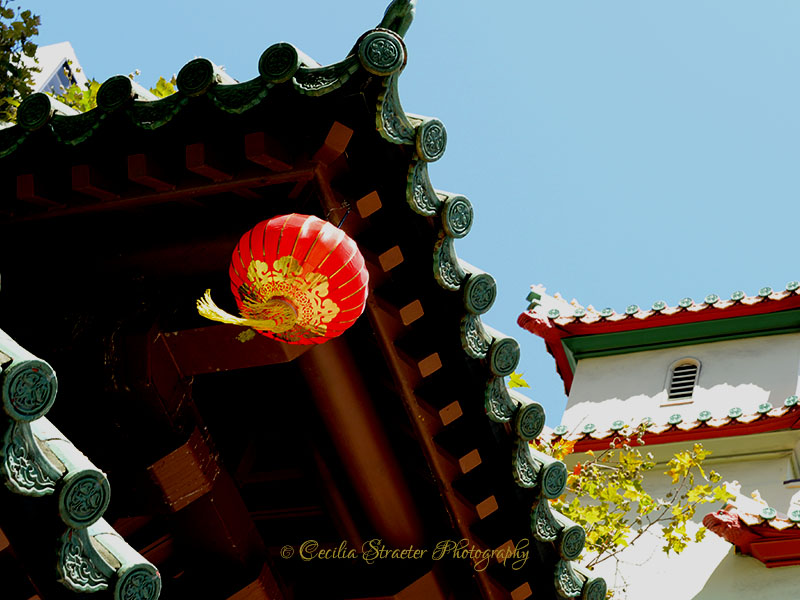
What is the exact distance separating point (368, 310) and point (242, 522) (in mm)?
1131

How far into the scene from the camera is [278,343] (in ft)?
14.3

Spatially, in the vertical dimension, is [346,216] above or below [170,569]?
above

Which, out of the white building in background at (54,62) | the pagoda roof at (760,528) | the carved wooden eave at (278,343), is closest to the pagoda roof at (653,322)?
the pagoda roof at (760,528)

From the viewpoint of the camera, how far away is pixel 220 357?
4.45m

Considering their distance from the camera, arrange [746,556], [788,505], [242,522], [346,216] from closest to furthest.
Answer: [346,216], [242,522], [746,556], [788,505]

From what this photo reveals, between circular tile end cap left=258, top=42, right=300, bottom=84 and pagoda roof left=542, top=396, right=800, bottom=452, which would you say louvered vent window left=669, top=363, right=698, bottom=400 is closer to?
pagoda roof left=542, top=396, right=800, bottom=452

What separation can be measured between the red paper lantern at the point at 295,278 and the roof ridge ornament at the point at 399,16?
77cm

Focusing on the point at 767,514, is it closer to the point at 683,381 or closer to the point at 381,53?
the point at 683,381

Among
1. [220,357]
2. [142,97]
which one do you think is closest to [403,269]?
[220,357]

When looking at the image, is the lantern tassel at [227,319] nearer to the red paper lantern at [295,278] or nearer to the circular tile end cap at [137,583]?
the red paper lantern at [295,278]

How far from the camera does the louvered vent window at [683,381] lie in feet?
47.9

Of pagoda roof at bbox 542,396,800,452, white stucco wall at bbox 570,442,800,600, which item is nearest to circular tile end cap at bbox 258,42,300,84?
white stucco wall at bbox 570,442,800,600

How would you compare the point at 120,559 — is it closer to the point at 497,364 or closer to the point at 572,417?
the point at 497,364

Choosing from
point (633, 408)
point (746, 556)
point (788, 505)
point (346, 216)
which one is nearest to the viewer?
point (346, 216)
